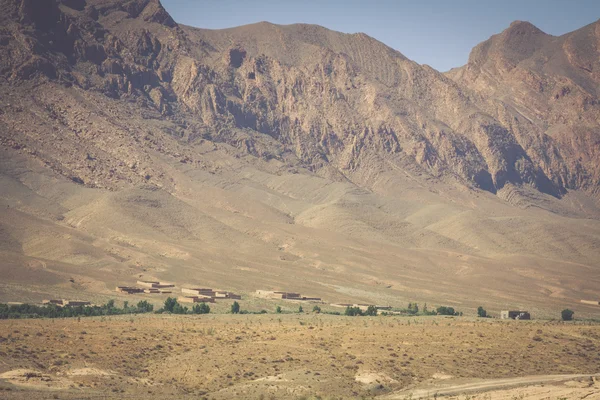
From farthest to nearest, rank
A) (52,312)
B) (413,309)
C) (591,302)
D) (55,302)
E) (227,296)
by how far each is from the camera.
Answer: (591,302) → (227,296) → (413,309) → (55,302) → (52,312)

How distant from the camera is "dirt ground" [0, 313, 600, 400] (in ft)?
167

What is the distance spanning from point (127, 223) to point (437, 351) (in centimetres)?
13885

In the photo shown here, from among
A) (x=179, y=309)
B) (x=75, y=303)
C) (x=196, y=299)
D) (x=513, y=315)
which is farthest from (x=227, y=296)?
(x=513, y=315)

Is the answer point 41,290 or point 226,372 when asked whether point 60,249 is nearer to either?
point 41,290

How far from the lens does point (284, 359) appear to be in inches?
2299

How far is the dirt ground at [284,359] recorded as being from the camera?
50812 millimetres

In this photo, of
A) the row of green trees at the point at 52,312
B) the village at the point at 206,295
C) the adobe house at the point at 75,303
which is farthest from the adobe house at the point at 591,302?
the row of green trees at the point at 52,312

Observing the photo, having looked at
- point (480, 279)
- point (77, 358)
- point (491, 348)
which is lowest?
point (77, 358)

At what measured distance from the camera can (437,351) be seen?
62.5 metres

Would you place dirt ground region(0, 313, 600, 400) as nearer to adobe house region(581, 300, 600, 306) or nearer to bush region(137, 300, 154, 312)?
bush region(137, 300, 154, 312)

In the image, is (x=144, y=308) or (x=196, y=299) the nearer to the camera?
(x=144, y=308)

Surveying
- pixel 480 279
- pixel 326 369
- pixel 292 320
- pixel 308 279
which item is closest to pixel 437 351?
pixel 326 369

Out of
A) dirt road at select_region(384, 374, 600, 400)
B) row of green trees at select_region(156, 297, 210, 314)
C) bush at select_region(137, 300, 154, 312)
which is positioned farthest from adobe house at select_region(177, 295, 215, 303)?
dirt road at select_region(384, 374, 600, 400)

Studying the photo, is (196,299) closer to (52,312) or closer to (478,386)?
(52,312)
